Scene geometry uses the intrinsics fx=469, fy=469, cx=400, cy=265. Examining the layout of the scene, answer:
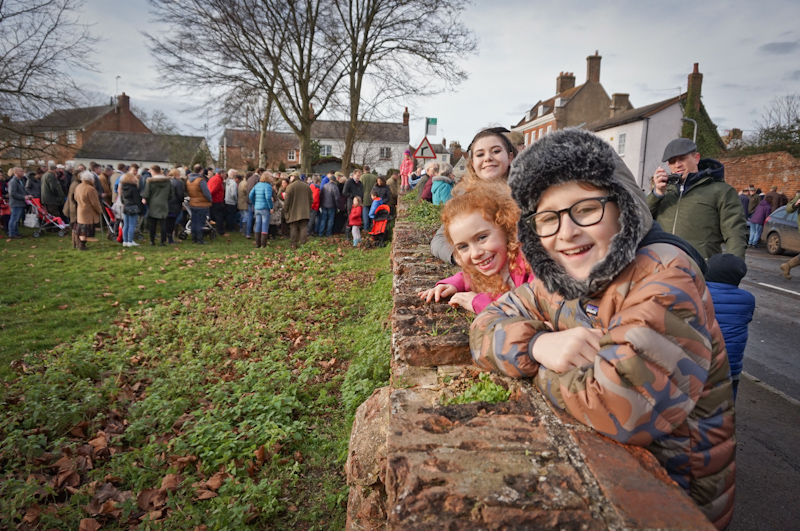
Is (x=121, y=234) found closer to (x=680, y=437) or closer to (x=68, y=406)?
(x=68, y=406)

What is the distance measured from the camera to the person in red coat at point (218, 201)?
1487 centimetres

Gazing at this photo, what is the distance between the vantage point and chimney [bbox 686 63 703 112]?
104 feet

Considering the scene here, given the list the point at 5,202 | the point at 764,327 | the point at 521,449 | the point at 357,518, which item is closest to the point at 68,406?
the point at 357,518

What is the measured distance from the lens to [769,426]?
398cm

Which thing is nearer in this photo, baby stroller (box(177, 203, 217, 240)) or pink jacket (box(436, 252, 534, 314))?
pink jacket (box(436, 252, 534, 314))

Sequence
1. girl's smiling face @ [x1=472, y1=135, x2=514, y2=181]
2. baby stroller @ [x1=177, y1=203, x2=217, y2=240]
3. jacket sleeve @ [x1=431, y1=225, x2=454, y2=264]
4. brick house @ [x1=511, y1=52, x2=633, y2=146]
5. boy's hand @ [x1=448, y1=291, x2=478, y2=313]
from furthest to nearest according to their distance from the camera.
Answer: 1. brick house @ [x1=511, y1=52, x2=633, y2=146]
2. baby stroller @ [x1=177, y1=203, x2=217, y2=240]
3. jacket sleeve @ [x1=431, y1=225, x2=454, y2=264]
4. girl's smiling face @ [x1=472, y1=135, x2=514, y2=181]
5. boy's hand @ [x1=448, y1=291, x2=478, y2=313]

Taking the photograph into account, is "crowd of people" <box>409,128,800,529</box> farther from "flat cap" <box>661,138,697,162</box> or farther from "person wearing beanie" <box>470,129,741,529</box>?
"flat cap" <box>661,138,697,162</box>

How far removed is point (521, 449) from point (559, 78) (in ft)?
186

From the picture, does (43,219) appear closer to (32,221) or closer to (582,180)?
(32,221)

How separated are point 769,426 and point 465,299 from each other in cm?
326

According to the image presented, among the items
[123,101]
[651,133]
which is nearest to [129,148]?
[123,101]

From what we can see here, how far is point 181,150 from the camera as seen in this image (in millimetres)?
48875

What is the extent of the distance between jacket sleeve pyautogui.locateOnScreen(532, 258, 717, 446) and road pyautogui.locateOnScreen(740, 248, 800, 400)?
14.8ft

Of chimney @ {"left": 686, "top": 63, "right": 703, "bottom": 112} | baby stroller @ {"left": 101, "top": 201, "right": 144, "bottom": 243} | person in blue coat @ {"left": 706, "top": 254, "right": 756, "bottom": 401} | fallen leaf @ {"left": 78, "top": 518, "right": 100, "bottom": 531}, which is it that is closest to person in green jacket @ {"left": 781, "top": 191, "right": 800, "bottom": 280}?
person in blue coat @ {"left": 706, "top": 254, "right": 756, "bottom": 401}
